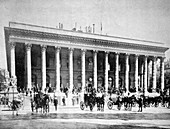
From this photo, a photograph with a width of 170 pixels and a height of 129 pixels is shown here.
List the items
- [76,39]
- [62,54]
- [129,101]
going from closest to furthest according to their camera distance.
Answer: [129,101], [76,39], [62,54]

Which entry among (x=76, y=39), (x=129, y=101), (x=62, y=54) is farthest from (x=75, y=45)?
(x=129, y=101)

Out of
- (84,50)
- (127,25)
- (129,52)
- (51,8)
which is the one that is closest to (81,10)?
(51,8)

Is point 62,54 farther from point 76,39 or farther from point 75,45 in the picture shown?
point 76,39

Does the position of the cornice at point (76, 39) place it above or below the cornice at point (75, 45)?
above

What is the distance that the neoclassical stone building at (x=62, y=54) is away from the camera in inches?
894

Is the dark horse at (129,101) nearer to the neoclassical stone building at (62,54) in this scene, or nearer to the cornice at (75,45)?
the neoclassical stone building at (62,54)

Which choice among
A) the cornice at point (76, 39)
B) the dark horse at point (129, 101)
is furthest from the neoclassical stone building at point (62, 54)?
the dark horse at point (129, 101)

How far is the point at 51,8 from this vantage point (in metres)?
9.52

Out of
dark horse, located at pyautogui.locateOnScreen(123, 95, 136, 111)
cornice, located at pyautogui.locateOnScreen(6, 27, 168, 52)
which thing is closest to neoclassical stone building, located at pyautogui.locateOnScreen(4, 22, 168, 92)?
cornice, located at pyautogui.locateOnScreen(6, 27, 168, 52)

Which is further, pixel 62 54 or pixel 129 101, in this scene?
pixel 62 54

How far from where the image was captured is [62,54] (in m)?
28.1

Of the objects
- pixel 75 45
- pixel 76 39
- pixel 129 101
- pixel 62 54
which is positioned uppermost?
pixel 76 39

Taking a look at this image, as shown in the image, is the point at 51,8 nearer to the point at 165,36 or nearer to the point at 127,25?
the point at 127,25

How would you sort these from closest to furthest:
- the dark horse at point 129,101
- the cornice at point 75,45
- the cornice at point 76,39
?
1. the dark horse at point 129,101
2. the cornice at point 76,39
3. the cornice at point 75,45
